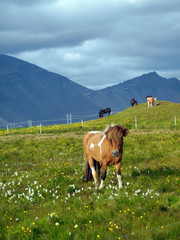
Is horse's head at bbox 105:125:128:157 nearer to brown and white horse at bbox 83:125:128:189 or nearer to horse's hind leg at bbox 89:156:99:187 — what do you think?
brown and white horse at bbox 83:125:128:189

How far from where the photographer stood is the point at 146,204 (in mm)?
8297

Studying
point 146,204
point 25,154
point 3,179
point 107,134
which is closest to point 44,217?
point 146,204

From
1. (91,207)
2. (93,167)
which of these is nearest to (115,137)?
(93,167)

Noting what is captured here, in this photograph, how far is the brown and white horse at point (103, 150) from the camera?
35.8ft

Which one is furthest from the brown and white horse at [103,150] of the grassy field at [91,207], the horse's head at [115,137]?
the grassy field at [91,207]

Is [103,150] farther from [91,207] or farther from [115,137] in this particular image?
[91,207]

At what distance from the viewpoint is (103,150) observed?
11.7 meters

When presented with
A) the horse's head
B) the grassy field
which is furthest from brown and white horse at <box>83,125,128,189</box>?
the grassy field

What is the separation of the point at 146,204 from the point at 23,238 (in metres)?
3.60

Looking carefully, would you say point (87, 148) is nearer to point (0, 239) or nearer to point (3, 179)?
point (3, 179)

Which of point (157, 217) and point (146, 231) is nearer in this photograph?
point (146, 231)

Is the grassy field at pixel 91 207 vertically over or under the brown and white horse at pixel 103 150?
under

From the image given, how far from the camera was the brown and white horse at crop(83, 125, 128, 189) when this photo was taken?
10.9m

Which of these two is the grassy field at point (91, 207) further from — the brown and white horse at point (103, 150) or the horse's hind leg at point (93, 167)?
the brown and white horse at point (103, 150)
